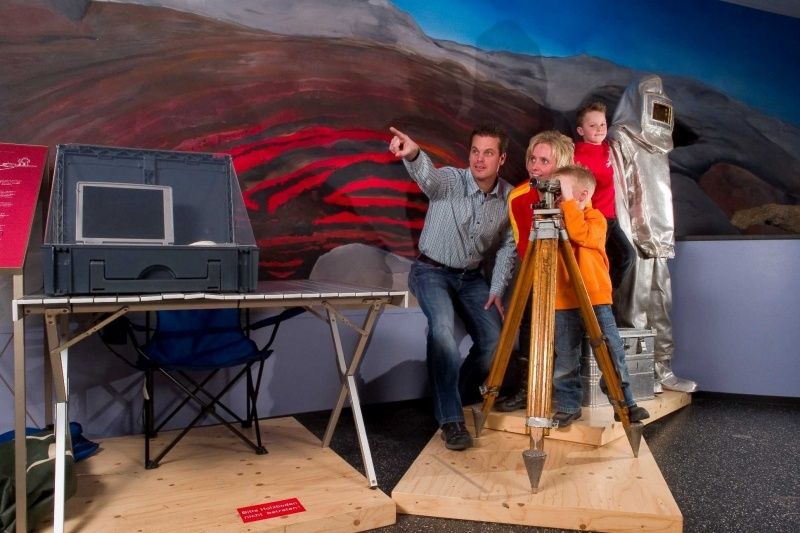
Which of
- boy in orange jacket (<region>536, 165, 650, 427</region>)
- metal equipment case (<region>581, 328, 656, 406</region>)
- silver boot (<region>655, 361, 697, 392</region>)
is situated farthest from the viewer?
silver boot (<region>655, 361, 697, 392</region>)

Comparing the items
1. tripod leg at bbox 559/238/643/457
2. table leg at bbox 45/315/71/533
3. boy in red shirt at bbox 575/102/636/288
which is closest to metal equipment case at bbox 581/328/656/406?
boy in red shirt at bbox 575/102/636/288

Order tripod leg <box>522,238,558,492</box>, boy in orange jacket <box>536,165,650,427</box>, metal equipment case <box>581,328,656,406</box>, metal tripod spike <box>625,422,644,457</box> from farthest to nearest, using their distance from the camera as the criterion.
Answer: metal equipment case <box>581,328,656,406</box>, boy in orange jacket <box>536,165,650,427</box>, metal tripod spike <box>625,422,644,457</box>, tripod leg <box>522,238,558,492</box>

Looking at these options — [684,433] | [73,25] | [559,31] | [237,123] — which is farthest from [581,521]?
[559,31]

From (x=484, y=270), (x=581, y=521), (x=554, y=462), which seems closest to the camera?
(x=581, y=521)

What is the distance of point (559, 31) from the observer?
4266 millimetres

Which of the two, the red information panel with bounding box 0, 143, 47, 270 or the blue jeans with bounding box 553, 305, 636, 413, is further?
the blue jeans with bounding box 553, 305, 636, 413

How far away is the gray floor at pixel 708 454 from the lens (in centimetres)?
227

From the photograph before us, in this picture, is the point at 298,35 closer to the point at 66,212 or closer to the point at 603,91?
the point at 66,212

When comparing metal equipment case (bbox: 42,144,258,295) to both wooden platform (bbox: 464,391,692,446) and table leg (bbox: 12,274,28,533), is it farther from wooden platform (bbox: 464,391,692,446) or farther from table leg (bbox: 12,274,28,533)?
wooden platform (bbox: 464,391,692,446)

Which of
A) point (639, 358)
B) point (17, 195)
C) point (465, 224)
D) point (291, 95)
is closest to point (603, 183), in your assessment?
A: point (465, 224)

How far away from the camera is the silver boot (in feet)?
12.8

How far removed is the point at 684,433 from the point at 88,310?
281 cm

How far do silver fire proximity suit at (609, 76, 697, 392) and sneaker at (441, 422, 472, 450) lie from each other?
1336 mm

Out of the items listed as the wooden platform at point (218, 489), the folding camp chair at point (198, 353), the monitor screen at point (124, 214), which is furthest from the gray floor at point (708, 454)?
the monitor screen at point (124, 214)
